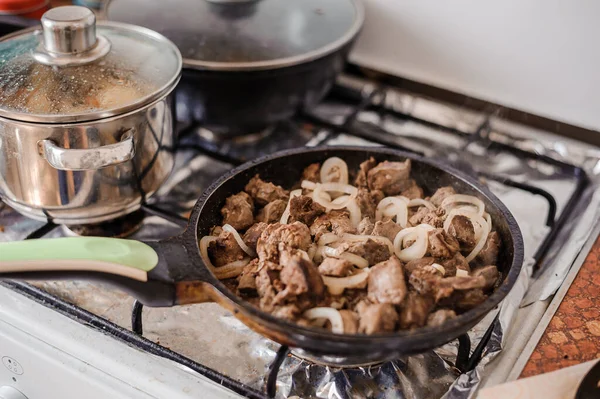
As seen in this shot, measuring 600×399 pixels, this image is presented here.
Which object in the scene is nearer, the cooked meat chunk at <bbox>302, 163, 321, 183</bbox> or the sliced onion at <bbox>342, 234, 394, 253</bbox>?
the sliced onion at <bbox>342, 234, 394, 253</bbox>

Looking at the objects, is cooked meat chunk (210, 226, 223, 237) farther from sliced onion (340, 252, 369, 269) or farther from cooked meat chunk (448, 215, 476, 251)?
cooked meat chunk (448, 215, 476, 251)

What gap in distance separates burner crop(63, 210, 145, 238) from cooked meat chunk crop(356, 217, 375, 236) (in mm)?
462

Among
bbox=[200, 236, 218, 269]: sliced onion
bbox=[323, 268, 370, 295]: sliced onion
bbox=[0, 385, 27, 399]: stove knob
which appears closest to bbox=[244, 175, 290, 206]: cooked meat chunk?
bbox=[200, 236, 218, 269]: sliced onion

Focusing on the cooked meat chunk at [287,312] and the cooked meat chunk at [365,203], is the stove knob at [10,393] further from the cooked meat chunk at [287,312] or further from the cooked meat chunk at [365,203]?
the cooked meat chunk at [365,203]

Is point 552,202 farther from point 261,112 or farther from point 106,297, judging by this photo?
point 106,297

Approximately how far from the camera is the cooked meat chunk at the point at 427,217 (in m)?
0.96

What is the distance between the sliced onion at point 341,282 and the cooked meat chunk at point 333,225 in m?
0.11

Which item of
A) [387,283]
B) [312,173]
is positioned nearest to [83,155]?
→ [312,173]

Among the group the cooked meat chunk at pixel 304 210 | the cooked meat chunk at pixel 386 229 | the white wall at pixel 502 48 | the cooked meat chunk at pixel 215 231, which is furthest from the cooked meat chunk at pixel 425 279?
the white wall at pixel 502 48

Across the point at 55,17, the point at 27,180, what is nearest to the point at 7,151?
the point at 27,180

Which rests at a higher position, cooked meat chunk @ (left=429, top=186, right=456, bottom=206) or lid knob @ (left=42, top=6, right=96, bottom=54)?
lid knob @ (left=42, top=6, right=96, bottom=54)

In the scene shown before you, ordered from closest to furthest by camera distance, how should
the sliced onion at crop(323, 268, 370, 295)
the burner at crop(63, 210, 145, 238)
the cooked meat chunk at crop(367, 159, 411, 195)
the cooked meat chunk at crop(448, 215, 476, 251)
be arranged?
the sliced onion at crop(323, 268, 370, 295) → the cooked meat chunk at crop(448, 215, 476, 251) → the cooked meat chunk at crop(367, 159, 411, 195) → the burner at crop(63, 210, 145, 238)

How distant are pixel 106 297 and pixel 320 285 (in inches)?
16.8

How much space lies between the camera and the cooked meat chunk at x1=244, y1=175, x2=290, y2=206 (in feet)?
3.32
